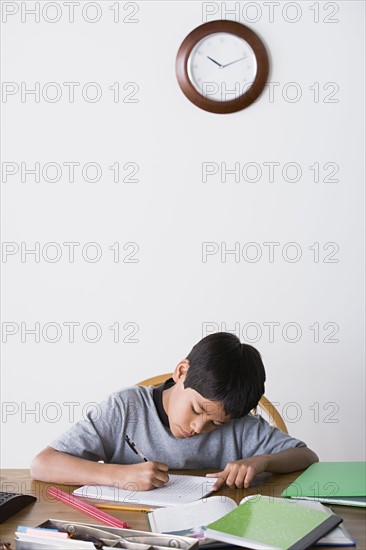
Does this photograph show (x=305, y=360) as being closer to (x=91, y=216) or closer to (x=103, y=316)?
(x=103, y=316)

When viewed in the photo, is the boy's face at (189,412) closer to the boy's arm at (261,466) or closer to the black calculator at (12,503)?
the boy's arm at (261,466)

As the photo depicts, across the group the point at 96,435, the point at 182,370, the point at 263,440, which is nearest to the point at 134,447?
the point at 96,435

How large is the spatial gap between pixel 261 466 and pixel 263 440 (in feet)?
0.69

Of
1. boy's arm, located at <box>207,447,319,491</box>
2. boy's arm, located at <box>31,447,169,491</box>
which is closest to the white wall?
boy's arm, located at <box>207,447,319,491</box>

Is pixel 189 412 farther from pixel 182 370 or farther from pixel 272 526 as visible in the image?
pixel 272 526

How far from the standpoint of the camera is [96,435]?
63.9 inches

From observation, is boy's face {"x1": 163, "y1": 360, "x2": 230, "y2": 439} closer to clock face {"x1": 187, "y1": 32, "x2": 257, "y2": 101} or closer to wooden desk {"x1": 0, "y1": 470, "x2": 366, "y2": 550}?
wooden desk {"x1": 0, "y1": 470, "x2": 366, "y2": 550}

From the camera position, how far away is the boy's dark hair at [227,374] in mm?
1553

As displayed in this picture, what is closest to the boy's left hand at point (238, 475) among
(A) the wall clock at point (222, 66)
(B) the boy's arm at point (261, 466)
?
(B) the boy's arm at point (261, 466)

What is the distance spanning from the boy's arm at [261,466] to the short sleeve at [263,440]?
49 mm

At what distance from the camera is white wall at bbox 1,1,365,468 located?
8.43 feet

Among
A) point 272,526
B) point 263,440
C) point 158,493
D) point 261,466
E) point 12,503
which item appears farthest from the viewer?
point 263,440

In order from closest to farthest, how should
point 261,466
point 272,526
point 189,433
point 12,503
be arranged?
point 272,526 → point 12,503 → point 261,466 → point 189,433

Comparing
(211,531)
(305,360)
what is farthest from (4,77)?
(211,531)
